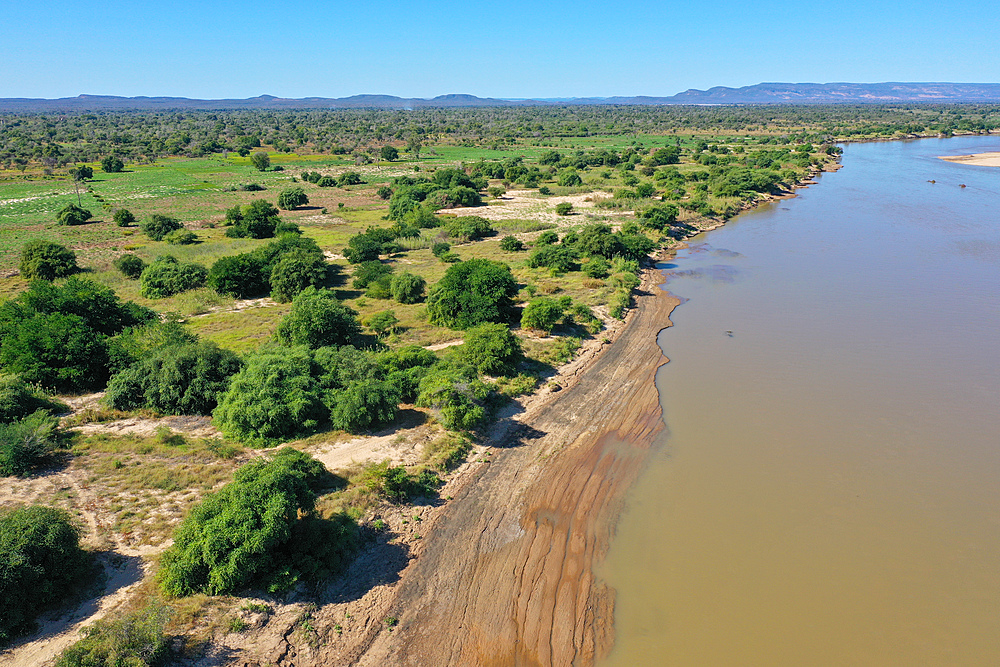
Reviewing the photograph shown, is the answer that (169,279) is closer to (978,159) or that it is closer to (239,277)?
(239,277)

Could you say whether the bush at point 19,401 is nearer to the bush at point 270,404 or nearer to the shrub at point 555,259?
the bush at point 270,404

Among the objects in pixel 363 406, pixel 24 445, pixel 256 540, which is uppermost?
pixel 24 445

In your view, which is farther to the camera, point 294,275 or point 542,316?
point 294,275

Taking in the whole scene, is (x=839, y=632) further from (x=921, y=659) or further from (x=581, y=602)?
(x=581, y=602)

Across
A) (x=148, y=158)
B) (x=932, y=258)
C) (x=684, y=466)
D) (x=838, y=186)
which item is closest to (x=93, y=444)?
(x=684, y=466)

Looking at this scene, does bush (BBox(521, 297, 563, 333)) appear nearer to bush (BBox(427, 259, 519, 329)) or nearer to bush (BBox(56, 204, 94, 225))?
bush (BBox(427, 259, 519, 329))

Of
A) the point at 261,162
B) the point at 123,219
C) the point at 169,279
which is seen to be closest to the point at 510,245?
the point at 169,279
